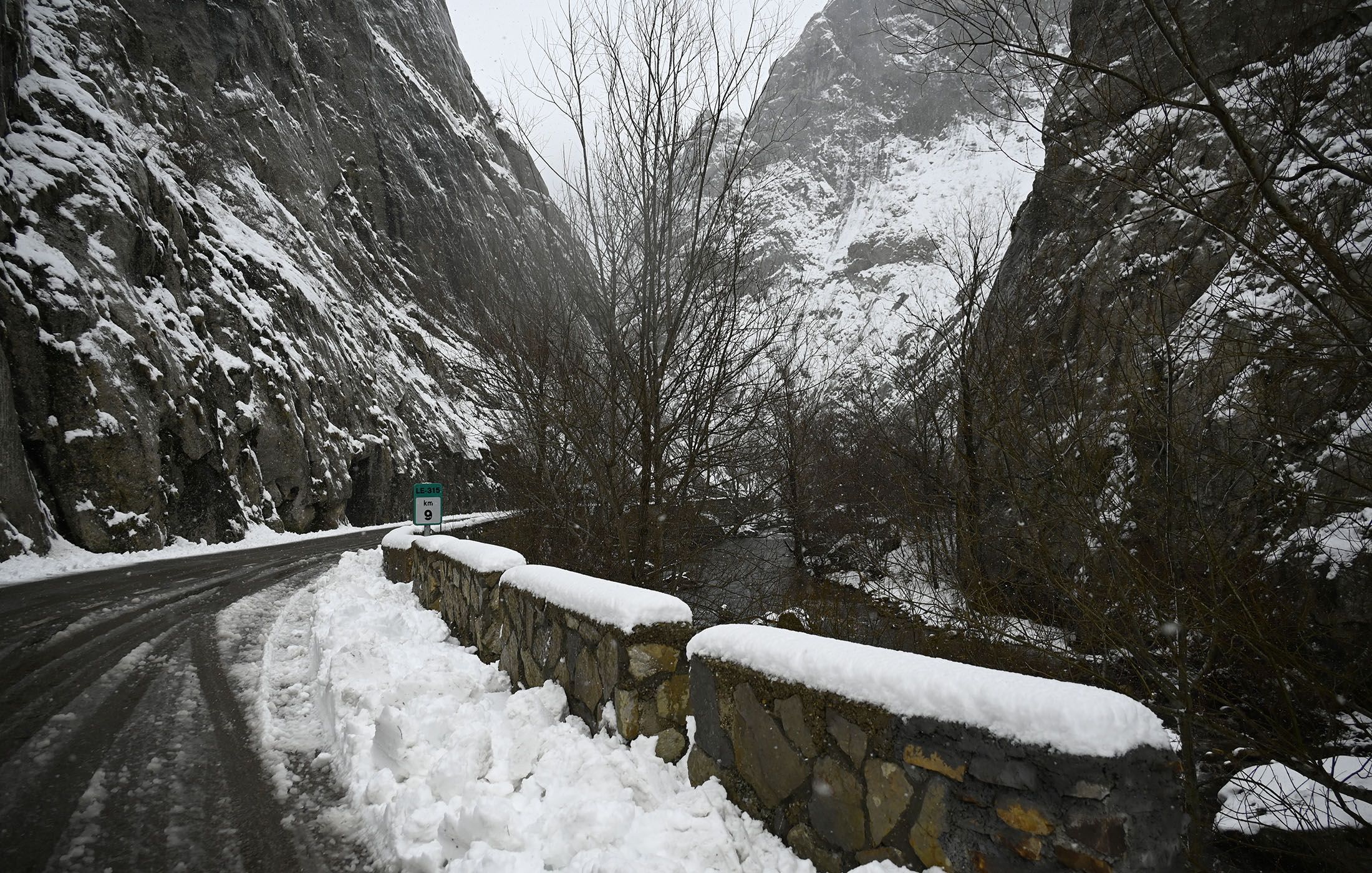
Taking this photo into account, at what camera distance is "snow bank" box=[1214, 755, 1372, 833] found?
3553 mm

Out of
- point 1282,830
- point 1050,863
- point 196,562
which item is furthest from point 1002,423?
point 196,562

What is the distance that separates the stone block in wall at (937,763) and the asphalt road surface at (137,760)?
1804 mm

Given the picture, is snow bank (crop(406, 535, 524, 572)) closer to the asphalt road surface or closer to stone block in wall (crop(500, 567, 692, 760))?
stone block in wall (crop(500, 567, 692, 760))

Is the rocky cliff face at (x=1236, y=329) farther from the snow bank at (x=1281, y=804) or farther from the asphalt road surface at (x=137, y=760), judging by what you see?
the asphalt road surface at (x=137, y=760)

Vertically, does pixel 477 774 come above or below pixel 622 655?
below

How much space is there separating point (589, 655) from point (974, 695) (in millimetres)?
2271

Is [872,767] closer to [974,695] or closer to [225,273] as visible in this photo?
[974,695]

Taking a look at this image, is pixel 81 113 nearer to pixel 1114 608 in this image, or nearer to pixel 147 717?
pixel 147 717

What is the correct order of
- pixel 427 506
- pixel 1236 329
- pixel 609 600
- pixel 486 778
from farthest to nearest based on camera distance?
1. pixel 427 506
2. pixel 1236 329
3. pixel 609 600
4. pixel 486 778

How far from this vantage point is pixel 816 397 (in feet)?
38.4

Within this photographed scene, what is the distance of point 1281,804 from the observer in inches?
137

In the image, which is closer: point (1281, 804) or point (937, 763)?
point (937, 763)

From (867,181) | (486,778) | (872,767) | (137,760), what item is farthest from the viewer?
(867,181)

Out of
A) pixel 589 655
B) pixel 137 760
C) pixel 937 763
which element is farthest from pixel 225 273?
pixel 937 763
